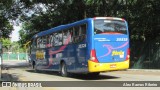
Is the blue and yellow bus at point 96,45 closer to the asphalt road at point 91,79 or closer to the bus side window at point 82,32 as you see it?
the bus side window at point 82,32

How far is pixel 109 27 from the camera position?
20.8 metres

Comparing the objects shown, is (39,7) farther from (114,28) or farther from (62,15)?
(114,28)

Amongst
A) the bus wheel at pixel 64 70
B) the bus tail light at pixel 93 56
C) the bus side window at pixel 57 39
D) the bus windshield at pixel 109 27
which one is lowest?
the bus wheel at pixel 64 70

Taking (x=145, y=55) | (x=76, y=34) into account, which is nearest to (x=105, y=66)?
(x=76, y=34)

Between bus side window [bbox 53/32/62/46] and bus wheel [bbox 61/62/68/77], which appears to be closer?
bus wheel [bbox 61/62/68/77]

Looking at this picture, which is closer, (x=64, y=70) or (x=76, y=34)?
(x=76, y=34)

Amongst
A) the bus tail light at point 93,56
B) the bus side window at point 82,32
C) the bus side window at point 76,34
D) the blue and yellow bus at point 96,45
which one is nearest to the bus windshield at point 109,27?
the blue and yellow bus at point 96,45

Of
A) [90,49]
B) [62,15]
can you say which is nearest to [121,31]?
[90,49]

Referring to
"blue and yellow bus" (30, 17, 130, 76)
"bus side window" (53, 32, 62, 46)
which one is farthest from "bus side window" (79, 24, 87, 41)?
"bus side window" (53, 32, 62, 46)

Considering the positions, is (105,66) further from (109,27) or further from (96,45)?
(109,27)

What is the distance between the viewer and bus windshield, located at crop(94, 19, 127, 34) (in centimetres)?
2045

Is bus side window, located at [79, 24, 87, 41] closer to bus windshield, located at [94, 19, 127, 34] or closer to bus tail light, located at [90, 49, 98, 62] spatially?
bus windshield, located at [94, 19, 127, 34]

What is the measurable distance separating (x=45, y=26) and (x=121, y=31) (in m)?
22.6

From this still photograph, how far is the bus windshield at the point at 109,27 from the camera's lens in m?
20.5
